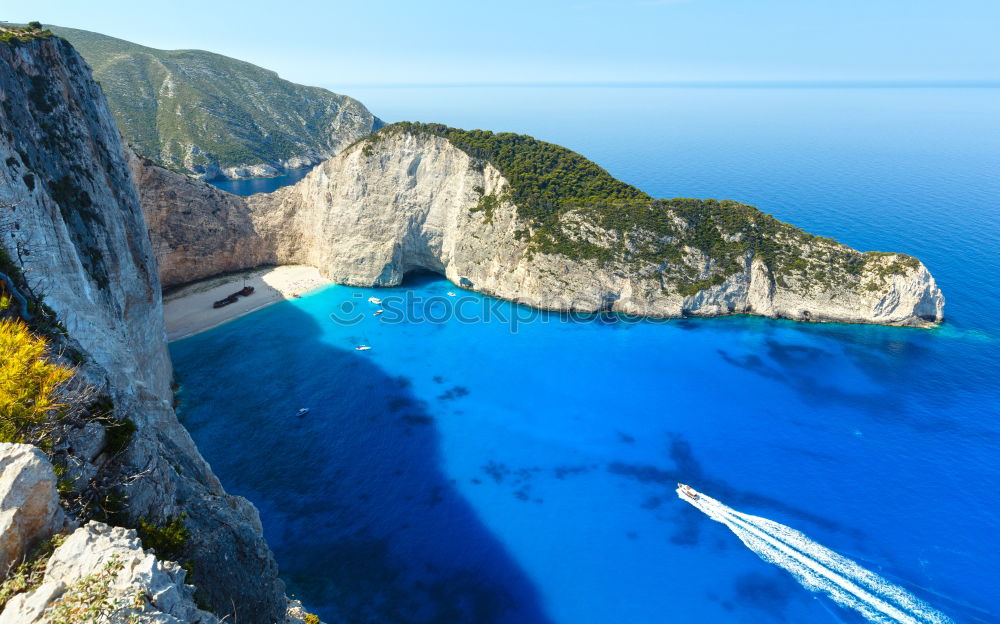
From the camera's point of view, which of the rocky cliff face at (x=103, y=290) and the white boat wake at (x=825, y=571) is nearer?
the rocky cliff face at (x=103, y=290)

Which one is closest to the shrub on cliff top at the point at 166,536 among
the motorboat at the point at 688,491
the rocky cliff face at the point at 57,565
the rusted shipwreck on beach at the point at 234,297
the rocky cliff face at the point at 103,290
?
the rocky cliff face at the point at 103,290

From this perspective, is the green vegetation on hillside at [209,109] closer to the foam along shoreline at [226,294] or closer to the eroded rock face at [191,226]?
the eroded rock face at [191,226]

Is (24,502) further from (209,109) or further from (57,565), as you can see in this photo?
(209,109)

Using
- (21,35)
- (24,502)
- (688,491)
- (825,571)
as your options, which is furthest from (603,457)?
(21,35)

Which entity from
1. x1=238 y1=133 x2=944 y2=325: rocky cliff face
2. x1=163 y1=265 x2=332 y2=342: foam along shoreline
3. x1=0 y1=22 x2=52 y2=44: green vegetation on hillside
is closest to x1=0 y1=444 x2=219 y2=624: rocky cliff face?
x1=0 y1=22 x2=52 y2=44: green vegetation on hillside

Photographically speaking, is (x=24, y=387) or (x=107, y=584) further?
(x=24, y=387)

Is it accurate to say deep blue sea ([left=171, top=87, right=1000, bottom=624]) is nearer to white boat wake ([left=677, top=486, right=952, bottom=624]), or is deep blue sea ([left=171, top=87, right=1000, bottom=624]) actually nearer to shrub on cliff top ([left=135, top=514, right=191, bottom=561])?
white boat wake ([left=677, top=486, right=952, bottom=624])

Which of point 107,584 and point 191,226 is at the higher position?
point 107,584
